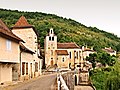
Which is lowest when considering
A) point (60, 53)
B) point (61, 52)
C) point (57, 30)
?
point (60, 53)

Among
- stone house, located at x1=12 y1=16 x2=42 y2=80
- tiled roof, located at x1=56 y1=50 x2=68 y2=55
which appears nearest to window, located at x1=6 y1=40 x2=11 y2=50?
stone house, located at x1=12 y1=16 x2=42 y2=80

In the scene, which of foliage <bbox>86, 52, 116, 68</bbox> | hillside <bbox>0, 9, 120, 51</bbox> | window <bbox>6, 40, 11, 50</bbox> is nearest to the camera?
window <bbox>6, 40, 11, 50</bbox>

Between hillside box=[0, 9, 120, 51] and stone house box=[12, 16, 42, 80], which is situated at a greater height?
hillside box=[0, 9, 120, 51]

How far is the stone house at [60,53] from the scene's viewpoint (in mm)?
93688

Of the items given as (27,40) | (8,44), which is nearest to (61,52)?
(27,40)

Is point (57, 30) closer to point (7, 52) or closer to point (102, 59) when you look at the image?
point (102, 59)

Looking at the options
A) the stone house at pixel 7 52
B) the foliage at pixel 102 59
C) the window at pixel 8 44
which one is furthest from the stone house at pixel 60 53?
the window at pixel 8 44

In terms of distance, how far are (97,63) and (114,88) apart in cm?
5713

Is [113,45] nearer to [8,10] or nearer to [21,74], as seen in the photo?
[8,10]

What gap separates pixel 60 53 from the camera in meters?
95.2

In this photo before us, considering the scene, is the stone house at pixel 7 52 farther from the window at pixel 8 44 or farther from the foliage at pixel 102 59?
the foliage at pixel 102 59

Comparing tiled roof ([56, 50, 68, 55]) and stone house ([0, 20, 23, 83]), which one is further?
tiled roof ([56, 50, 68, 55])

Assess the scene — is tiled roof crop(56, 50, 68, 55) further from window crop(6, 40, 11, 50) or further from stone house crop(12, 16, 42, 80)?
window crop(6, 40, 11, 50)

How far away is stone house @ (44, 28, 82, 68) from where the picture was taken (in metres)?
93.7
